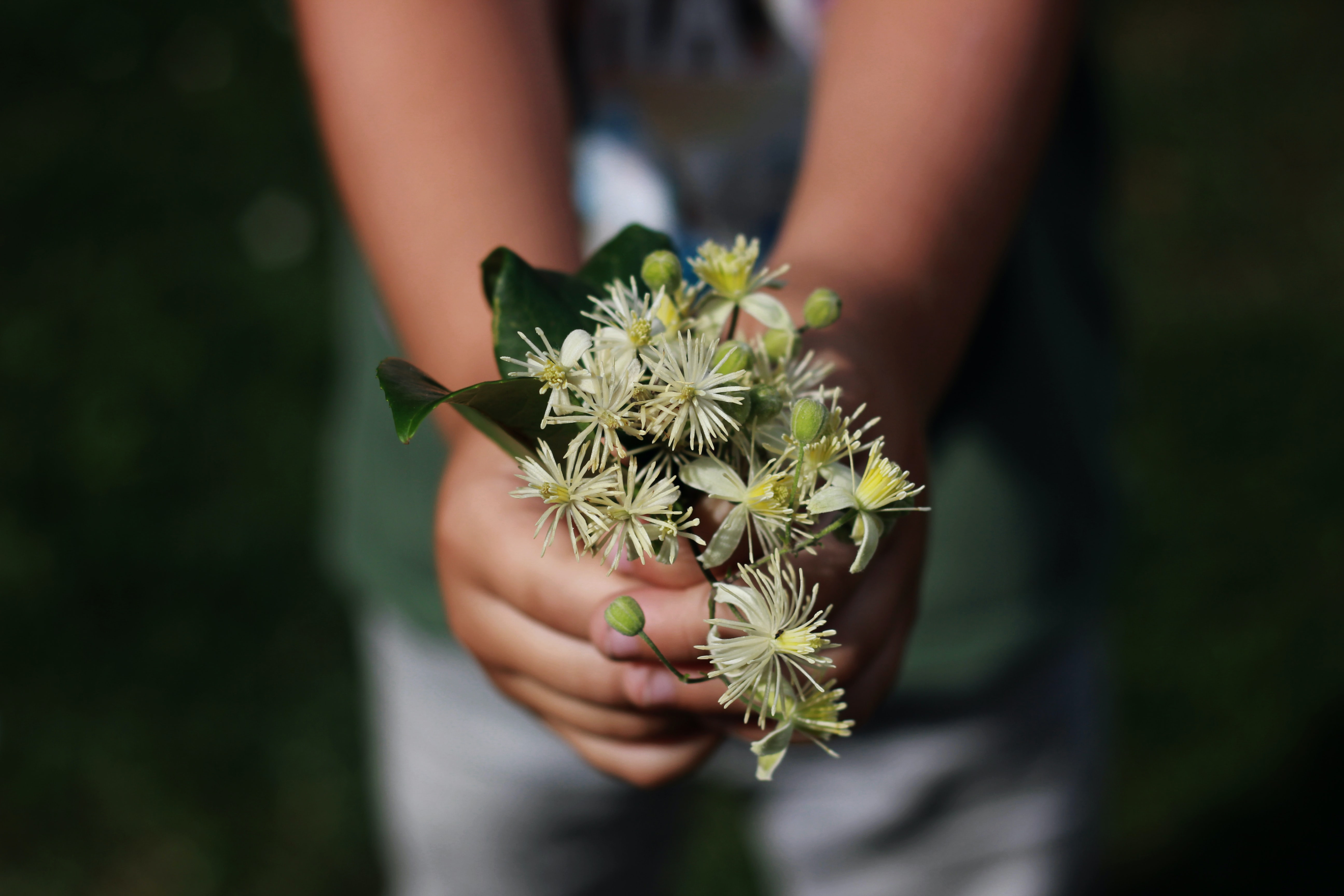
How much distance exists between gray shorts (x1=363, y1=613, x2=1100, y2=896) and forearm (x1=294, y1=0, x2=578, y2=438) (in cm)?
40

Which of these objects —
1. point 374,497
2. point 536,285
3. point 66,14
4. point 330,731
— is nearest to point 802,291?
point 536,285

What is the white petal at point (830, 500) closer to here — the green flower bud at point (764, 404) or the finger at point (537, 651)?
the green flower bud at point (764, 404)

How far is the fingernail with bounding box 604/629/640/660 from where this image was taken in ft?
1.75

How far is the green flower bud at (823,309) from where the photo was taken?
1.74ft

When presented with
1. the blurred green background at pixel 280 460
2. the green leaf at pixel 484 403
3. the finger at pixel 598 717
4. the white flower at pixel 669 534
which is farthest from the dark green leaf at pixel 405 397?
the blurred green background at pixel 280 460

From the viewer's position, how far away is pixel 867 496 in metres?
0.50

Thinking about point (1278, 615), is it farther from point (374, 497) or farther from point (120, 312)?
point (120, 312)

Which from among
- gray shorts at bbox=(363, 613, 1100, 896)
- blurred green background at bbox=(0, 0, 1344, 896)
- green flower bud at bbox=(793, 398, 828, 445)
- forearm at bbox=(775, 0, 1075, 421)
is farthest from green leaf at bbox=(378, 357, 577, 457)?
blurred green background at bbox=(0, 0, 1344, 896)

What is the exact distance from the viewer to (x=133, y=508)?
1885mm

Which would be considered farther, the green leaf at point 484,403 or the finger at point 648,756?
→ the finger at point 648,756

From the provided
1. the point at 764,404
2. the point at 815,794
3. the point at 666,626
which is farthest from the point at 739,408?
the point at 815,794

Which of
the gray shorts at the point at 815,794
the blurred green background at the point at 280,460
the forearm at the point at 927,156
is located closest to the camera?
the forearm at the point at 927,156

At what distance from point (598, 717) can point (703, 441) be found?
0.70 ft

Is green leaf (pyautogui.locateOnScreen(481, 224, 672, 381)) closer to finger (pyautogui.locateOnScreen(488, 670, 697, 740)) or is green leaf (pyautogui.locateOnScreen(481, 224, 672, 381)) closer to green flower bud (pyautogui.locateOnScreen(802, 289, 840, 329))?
green flower bud (pyautogui.locateOnScreen(802, 289, 840, 329))
